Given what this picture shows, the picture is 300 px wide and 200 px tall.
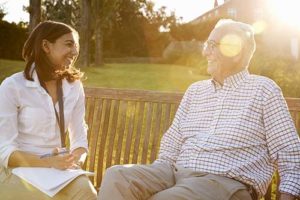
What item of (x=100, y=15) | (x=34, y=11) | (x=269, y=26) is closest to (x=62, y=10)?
(x=100, y=15)

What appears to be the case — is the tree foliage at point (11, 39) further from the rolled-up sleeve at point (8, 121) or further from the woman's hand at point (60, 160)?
the woman's hand at point (60, 160)

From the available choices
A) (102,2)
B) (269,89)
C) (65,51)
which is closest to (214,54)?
(269,89)

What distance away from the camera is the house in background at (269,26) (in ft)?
113

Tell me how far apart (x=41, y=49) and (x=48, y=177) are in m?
0.97

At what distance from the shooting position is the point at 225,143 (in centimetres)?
385

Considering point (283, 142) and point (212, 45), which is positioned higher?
point (212, 45)

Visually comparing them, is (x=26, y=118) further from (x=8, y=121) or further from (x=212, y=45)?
(x=212, y=45)

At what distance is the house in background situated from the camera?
34.4 metres

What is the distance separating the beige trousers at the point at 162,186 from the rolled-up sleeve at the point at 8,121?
2.36ft

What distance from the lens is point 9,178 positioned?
3.74 metres

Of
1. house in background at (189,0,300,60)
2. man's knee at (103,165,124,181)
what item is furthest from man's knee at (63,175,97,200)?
house in background at (189,0,300,60)

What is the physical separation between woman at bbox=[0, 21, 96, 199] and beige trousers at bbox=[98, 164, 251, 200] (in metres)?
0.17

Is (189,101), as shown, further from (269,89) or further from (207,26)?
(207,26)

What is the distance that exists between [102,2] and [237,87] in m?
29.5
